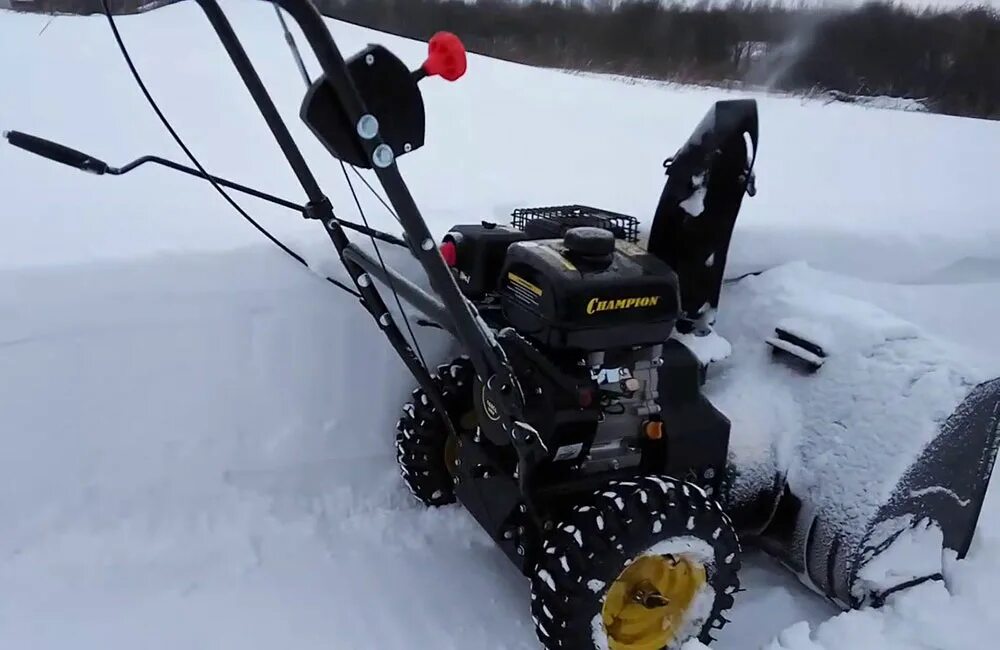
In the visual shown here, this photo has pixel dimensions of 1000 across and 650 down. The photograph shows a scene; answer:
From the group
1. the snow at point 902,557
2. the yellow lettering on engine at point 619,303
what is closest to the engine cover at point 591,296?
the yellow lettering on engine at point 619,303

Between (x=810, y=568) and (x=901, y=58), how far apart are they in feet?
28.5

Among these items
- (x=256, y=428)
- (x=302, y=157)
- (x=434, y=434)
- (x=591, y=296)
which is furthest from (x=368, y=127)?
(x=256, y=428)

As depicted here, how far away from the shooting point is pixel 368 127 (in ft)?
5.21

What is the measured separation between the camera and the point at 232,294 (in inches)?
102

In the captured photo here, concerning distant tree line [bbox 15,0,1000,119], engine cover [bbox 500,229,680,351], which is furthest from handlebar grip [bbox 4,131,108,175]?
distant tree line [bbox 15,0,1000,119]

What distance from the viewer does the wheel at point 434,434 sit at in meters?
2.56

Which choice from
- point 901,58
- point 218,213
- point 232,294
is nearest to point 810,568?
point 232,294

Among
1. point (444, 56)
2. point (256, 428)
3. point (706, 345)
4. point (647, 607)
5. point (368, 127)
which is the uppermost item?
point (444, 56)

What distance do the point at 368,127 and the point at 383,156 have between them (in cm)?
6

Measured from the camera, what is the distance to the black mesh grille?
8.25 ft

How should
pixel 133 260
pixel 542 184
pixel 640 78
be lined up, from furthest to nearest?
pixel 640 78, pixel 542 184, pixel 133 260

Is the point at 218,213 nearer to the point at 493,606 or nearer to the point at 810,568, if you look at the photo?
the point at 493,606

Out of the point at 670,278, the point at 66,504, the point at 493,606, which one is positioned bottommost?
the point at 493,606

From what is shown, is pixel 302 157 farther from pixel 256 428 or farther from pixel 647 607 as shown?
pixel 647 607
